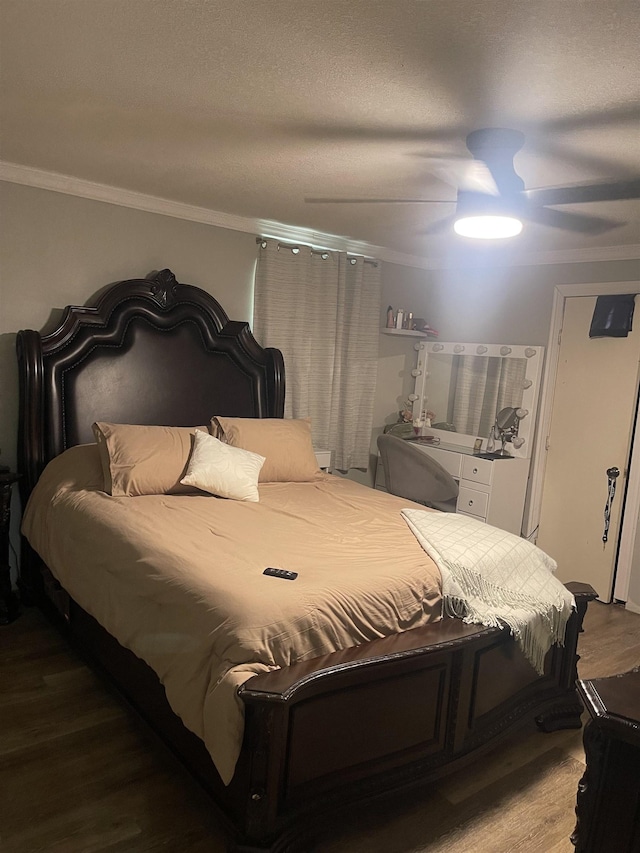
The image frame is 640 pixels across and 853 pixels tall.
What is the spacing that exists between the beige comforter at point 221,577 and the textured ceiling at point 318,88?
5.17 ft

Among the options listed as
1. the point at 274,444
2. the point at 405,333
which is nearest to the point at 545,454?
the point at 405,333

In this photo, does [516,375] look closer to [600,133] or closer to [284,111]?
[600,133]

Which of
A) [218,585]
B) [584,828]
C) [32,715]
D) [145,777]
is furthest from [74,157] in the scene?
[584,828]

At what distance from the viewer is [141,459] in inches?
122

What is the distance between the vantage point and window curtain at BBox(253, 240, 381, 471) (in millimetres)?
4258

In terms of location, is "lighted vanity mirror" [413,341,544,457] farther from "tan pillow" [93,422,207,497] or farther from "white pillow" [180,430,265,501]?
"tan pillow" [93,422,207,497]

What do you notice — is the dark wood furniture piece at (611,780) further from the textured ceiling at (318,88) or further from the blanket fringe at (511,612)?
the textured ceiling at (318,88)

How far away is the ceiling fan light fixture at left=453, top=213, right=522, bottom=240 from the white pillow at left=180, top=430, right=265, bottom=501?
158cm

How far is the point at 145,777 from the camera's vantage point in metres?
2.15

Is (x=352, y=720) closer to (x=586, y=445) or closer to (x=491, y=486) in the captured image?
(x=491, y=486)

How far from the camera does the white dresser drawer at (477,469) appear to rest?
14.5 ft

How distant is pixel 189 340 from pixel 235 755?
2651mm

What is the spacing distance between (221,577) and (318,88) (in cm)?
161

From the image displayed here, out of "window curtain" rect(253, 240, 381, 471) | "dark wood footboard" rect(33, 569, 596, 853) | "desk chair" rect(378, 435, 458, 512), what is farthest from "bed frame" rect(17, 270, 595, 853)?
"desk chair" rect(378, 435, 458, 512)
